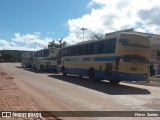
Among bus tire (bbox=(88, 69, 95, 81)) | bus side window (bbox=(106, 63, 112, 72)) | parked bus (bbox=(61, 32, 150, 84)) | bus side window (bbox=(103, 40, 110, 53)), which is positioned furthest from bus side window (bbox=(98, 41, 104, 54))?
bus tire (bbox=(88, 69, 95, 81))

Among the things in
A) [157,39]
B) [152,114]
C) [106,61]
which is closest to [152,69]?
[106,61]

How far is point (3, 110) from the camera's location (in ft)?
35.0

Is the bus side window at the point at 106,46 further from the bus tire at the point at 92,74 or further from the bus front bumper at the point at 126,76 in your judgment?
the bus tire at the point at 92,74

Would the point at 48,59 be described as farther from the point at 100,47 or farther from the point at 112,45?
the point at 112,45

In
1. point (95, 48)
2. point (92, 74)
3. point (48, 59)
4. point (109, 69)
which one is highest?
point (95, 48)

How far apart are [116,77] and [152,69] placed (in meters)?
15.6

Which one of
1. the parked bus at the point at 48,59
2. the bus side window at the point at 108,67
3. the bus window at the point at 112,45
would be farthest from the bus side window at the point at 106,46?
the parked bus at the point at 48,59

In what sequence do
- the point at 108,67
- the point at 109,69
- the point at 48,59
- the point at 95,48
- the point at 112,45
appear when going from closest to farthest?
1. the point at 112,45
2. the point at 109,69
3. the point at 108,67
4. the point at 95,48
5. the point at 48,59

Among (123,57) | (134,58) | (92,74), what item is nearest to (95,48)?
(92,74)

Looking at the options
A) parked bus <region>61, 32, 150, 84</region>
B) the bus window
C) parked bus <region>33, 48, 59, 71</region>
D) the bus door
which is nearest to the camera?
parked bus <region>61, 32, 150, 84</region>

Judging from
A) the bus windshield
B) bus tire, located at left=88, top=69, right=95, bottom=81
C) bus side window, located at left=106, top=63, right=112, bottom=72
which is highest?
the bus windshield

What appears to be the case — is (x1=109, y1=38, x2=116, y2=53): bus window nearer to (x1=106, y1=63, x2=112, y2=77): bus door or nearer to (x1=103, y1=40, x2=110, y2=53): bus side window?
(x1=103, y1=40, x2=110, y2=53): bus side window

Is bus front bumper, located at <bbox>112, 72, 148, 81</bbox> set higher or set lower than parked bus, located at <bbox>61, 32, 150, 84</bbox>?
lower

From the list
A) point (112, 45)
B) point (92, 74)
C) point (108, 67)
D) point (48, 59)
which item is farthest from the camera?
point (48, 59)
